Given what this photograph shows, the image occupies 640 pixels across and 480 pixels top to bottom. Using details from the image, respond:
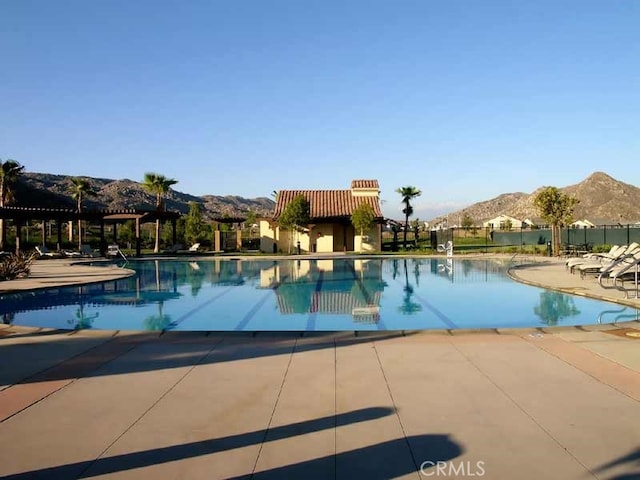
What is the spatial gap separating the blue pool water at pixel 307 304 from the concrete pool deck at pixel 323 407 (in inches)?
124

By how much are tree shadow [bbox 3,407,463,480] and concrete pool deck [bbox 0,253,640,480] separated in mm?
13

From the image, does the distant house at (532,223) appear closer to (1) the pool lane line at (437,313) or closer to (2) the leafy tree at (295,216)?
(2) the leafy tree at (295,216)

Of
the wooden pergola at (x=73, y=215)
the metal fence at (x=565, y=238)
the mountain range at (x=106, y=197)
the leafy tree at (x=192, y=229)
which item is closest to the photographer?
the wooden pergola at (x=73, y=215)

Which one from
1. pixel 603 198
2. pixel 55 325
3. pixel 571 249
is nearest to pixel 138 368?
pixel 55 325

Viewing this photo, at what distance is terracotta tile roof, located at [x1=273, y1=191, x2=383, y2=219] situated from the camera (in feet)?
122

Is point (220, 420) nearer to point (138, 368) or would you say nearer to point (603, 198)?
point (138, 368)

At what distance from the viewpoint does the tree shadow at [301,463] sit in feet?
10.7

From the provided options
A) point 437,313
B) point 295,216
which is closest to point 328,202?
point 295,216

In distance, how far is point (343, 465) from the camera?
3.36m

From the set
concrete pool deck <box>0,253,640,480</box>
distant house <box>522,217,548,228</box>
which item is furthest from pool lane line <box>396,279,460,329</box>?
distant house <box>522,217,548,228</box>

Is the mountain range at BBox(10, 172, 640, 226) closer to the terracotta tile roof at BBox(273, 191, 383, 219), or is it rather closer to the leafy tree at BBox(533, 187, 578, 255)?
the terracotta tile roof at BBox(273, 191, 383, 219)

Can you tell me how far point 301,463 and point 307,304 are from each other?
30.9 feet

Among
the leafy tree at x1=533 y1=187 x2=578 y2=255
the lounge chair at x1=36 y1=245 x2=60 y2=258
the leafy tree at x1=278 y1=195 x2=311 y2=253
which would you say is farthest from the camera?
the leafy tree at x1=278 y1=195 x2=311 y2=253

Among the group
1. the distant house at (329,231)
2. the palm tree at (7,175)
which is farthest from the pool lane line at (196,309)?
the palm tree at (7,175)
